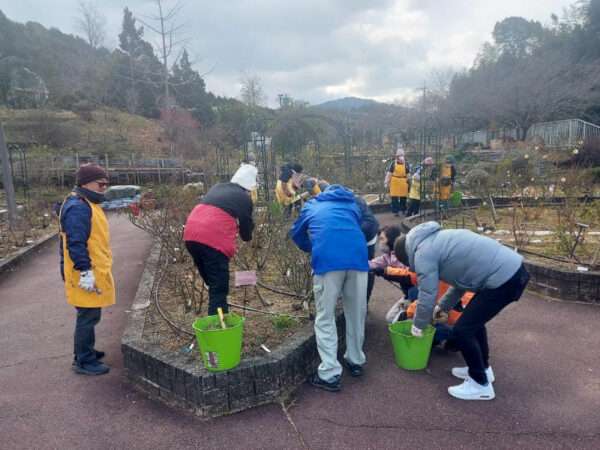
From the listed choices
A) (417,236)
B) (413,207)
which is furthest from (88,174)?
(413,207)

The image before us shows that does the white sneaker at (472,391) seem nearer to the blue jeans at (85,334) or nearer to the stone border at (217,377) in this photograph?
the stone border at (217,377)

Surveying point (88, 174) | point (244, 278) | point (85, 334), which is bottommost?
point (85, 334)

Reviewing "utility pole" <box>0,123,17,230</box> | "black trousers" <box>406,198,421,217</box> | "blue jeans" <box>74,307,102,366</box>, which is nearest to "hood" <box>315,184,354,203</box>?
"blue jeans" <box>74,307,102,366</box>

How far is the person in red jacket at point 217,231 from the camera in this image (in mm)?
3371

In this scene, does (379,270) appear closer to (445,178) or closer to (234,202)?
(234,202)

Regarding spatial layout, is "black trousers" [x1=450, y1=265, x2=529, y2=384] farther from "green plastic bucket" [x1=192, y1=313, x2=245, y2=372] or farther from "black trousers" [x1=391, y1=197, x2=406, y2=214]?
"black trousers" [x1=391, y1=197, x2=406, y2=214]

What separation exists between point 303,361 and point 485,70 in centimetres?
3578

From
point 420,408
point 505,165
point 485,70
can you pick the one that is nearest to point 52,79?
point 485,70

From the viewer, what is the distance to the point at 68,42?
48.6 m

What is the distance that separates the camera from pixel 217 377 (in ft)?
9.44

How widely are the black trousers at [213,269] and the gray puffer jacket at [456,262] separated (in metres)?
1.43

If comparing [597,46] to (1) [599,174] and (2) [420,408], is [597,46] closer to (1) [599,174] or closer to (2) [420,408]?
(1) [599,174]

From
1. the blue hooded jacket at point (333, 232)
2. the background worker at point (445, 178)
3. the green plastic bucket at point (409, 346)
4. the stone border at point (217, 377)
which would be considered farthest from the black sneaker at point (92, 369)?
the background worker at point (445, 178)

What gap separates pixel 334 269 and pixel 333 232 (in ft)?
0.84
